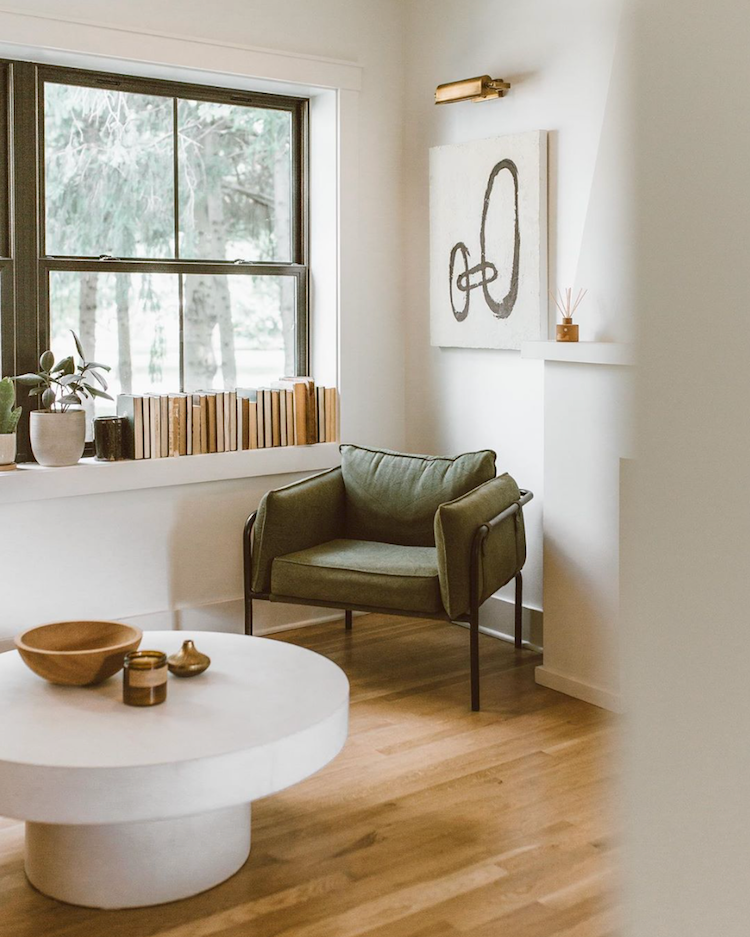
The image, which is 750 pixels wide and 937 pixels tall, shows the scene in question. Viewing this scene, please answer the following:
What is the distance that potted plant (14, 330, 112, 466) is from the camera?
3.87 m

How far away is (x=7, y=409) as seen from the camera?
148 inches

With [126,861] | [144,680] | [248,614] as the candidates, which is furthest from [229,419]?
[126,861]

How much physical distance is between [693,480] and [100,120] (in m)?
4.39

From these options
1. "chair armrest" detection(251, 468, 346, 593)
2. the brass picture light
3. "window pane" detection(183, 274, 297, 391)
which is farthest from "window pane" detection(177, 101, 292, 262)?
"chair armrest" detection(251, 468, 346, 593)

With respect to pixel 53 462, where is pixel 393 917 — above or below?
below

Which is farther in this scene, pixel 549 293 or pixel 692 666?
pixel 549 293

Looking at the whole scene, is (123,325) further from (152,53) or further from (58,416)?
(152,53)

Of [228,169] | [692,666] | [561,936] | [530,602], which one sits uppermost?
[228,169]

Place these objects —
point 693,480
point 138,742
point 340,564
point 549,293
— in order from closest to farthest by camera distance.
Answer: point 693,480
point 138,742
point 340,564
point 549,293

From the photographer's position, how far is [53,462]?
12.8ft

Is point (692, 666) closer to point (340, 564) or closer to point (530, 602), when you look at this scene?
point (340, 564)

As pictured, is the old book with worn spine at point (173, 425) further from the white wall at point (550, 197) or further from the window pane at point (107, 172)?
the white wall at point (550, 197)

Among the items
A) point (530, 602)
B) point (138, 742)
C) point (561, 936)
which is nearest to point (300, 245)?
point (530, 602)

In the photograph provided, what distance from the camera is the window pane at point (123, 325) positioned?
13.7ft
